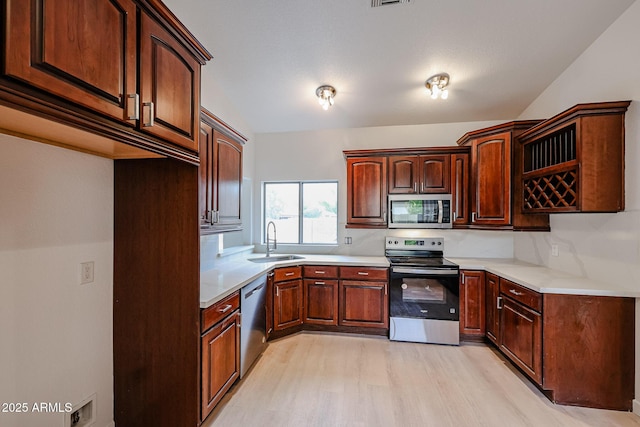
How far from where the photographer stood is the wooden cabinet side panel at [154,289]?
1750 mm

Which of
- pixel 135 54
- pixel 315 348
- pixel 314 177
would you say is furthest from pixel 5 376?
pixel 314 177

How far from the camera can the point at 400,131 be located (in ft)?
12.8

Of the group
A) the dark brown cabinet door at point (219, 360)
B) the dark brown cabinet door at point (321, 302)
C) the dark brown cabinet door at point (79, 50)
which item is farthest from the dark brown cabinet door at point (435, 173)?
the dark brown cabinet door at point (79, 50)

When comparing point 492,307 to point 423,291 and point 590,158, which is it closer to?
point 423,291

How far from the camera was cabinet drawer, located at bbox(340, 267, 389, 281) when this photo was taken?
3242 millimetres

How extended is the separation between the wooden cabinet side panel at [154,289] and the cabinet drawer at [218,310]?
2.8 inches

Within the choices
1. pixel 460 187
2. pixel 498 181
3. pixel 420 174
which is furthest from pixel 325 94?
pixel 498 181

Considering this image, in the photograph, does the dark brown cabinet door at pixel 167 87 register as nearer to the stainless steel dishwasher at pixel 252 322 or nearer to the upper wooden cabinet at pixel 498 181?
the stainless steel dishwasher at pixel 252 322

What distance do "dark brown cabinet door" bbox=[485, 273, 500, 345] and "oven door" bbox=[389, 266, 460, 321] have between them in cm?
31

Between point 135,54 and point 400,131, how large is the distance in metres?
3.32

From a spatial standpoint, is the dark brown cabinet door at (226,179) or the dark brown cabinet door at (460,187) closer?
the dark brown cabinet door at (226,179)

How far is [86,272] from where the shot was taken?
1.60 meters

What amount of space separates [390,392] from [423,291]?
120 centimetres

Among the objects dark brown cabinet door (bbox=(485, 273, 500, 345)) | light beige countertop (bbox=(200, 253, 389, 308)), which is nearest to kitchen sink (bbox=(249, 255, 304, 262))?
light beige countertop (bbox=(200, 253, 389, 308))
